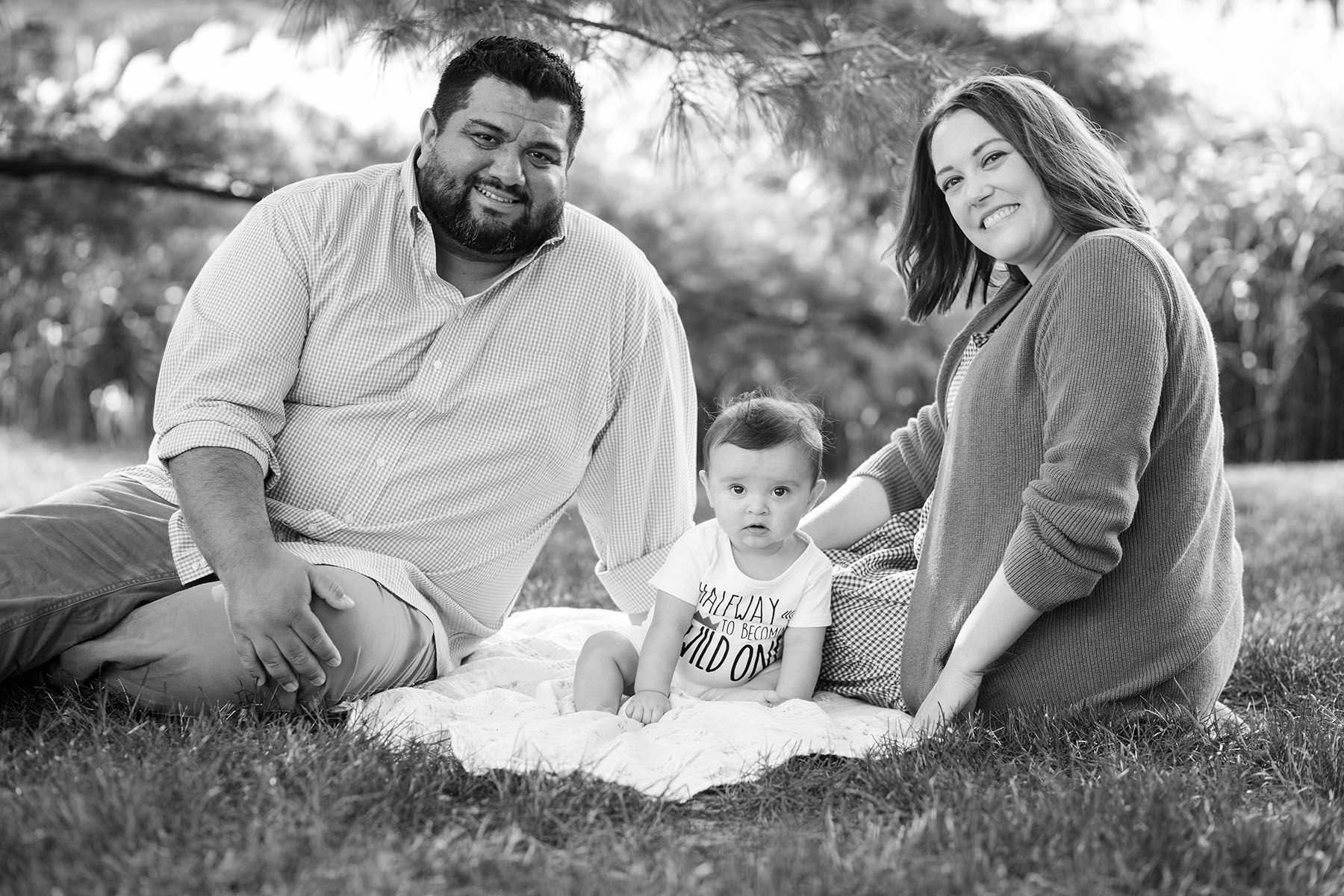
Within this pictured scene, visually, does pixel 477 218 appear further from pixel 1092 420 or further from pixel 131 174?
pixel 131 174

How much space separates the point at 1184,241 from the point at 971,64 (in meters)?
4.28

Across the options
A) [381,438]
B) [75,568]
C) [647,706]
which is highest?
[381,438]

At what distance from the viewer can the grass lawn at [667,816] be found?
1.48 m

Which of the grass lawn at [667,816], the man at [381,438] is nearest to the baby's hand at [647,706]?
the grass lawn at [667,816]


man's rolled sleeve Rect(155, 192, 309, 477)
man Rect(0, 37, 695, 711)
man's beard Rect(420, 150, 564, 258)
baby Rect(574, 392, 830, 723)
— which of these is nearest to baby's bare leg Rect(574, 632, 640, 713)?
baby Rect(574, 392, 830, 723)

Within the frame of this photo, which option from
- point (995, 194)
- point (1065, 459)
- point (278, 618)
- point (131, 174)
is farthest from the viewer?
point (131, 174)

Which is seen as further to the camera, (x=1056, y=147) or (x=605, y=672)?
(x=605, y=672)

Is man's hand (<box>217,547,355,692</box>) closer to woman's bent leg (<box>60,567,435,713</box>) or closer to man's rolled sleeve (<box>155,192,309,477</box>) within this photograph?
woman's bent leg (<box>60,567,435,713</box>)

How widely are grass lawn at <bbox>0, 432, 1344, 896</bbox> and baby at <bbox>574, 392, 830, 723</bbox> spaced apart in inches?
15.5

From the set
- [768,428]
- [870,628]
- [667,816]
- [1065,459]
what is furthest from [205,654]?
[1065,459]

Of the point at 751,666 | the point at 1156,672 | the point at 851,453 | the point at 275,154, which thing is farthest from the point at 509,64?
the point at 851,453

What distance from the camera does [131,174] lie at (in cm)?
492

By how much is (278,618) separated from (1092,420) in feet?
4.35

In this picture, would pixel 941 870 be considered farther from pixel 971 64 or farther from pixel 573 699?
pixel 971 64
